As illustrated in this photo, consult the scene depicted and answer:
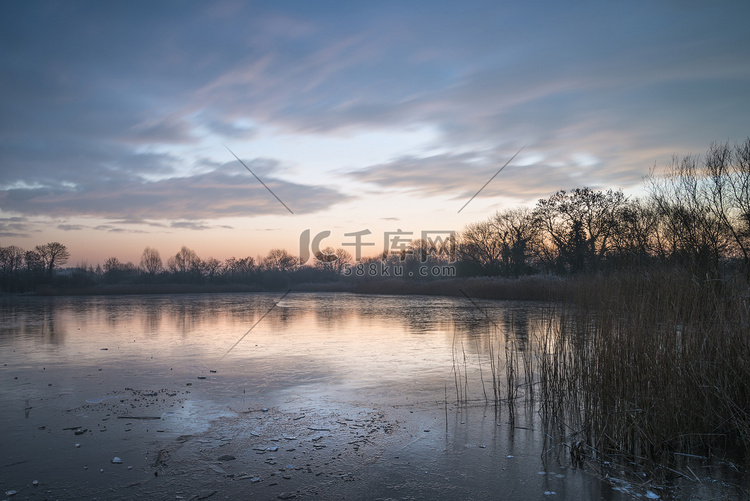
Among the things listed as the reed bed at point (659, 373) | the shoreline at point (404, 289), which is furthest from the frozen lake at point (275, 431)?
the shoreline at point (404, 289)

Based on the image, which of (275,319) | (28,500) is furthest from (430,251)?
(28,500)

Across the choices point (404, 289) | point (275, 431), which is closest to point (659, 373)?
point (275, 431)

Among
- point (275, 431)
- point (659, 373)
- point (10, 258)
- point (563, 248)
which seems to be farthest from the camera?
point (10, 258)

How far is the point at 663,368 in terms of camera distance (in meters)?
4.44

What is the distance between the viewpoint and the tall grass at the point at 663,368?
14.1ft

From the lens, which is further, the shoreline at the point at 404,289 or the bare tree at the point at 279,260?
the bare tree at the point at 279,260

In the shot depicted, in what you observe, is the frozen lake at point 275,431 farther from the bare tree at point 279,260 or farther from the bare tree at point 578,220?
the bare tree at point 279,260

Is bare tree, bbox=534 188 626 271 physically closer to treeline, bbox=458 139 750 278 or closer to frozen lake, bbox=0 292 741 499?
treeline, bbox=458 139 750 278

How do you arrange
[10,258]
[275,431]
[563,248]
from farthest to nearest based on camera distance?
[10,258] < [563,248] < [275,431]

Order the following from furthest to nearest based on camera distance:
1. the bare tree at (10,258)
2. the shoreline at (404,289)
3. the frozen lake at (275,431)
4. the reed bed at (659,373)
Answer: the bare tree at (10,258)
the shoreline at (404,289)
the reed bed at (659,373)
the frozen lake at (275,431)

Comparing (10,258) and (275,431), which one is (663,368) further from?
(10,258)

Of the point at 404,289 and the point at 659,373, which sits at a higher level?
the point at 659,373

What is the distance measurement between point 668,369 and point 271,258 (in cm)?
8457

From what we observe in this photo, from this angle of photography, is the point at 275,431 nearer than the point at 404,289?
Yes
